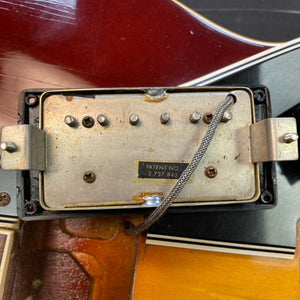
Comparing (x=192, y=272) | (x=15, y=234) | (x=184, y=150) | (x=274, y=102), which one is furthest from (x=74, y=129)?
(x=274, y=102)

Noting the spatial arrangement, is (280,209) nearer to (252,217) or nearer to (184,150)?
(252,217)

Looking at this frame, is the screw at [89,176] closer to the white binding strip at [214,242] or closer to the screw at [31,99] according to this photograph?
the screw at [31,99]

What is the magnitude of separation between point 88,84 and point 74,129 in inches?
13.6

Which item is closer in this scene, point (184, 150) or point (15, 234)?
point (184, 150)

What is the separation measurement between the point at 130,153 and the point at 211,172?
20 centimetres

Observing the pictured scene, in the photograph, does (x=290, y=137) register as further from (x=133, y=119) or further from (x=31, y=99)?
(x=31, y=99)

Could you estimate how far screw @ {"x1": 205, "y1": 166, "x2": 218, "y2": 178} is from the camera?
553 millimetres

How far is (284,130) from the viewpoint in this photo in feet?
1.65

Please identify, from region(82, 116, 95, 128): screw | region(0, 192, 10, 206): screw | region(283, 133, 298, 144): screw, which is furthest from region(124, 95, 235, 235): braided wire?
region(0, 192, 10, 206): screw

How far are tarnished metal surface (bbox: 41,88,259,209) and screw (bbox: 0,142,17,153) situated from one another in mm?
78

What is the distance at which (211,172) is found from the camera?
556mm

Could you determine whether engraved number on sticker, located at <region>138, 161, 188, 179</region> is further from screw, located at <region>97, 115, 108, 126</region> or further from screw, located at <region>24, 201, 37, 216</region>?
screw, located at <region>24, 201, 37, 216</region>

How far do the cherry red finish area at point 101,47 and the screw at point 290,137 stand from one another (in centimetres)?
46

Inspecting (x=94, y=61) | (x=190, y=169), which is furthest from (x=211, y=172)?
(x=94, y=61)
